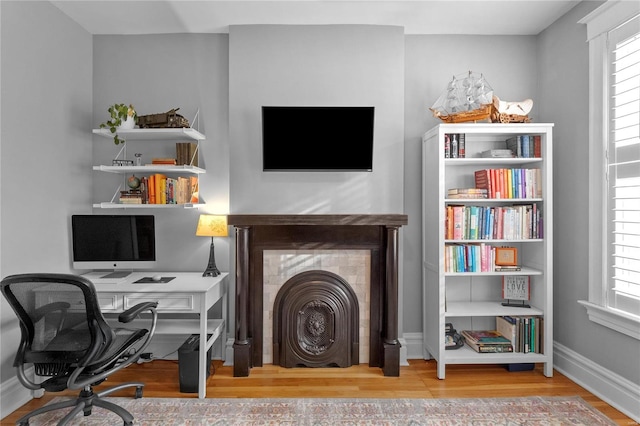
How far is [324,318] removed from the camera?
3.25m

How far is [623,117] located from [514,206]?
0.94m

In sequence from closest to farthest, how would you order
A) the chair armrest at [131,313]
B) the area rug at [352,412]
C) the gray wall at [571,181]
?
the chair armrest at [131,313]
the area rug at [352,412]
the gray wall at [571,181]

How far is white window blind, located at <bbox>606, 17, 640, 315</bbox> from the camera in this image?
2.51 m

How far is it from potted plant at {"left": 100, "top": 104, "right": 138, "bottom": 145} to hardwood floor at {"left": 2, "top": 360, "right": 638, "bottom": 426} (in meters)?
1.85

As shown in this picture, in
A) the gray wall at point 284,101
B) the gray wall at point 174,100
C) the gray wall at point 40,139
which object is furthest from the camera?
the gray wall at point 174,100

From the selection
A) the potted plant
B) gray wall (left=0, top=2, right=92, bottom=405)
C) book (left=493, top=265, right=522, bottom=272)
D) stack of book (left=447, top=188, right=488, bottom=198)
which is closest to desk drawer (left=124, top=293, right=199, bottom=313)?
gray wall (left=0, top=2, right=92, bottom=405)

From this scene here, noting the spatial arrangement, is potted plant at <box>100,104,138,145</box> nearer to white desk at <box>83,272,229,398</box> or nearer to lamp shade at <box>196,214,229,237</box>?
lamp shade at <box>196,214,229,237</box>

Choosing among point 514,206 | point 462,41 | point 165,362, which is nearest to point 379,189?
point 514,206

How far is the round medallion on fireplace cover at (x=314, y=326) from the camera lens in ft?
10.6

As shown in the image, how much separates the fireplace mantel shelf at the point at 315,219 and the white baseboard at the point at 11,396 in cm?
173

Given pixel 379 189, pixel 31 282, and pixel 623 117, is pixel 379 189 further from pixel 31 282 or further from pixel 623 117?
pixel 31 282

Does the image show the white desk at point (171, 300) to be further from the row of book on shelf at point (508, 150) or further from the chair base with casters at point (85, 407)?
the row of book on shelf at point (508, 150)

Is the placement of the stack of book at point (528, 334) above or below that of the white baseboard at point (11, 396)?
above

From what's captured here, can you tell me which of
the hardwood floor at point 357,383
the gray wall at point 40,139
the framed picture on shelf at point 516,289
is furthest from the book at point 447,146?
the gray wall at point 40,139
